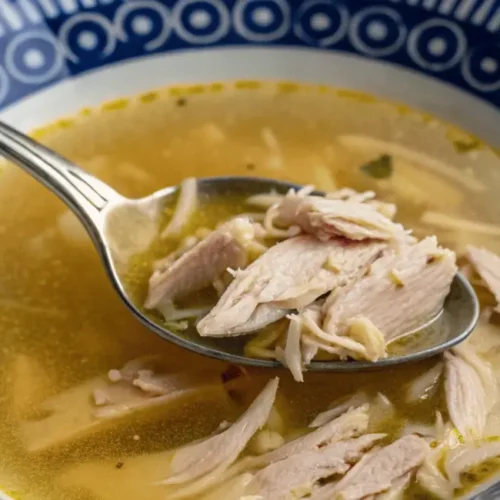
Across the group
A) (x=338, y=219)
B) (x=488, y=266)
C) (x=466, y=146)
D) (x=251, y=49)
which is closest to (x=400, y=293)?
(x=338, y=219)

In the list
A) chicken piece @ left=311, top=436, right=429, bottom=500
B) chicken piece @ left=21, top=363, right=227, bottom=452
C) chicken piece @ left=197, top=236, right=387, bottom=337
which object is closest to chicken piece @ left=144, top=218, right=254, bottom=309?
chicken piece @ left=197, top=236, right=387, bottom=337

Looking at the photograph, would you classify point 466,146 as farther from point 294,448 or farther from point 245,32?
point 294,448

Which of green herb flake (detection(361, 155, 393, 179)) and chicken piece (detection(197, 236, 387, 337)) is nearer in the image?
chicken piece (detection(197, 236, 387, 337))

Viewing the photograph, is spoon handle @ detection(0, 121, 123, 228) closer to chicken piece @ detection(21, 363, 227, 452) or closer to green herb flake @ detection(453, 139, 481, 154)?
chicken piece @ detection(21, 363, 227, 452)

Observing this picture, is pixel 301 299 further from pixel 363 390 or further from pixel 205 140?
pixel 205 140

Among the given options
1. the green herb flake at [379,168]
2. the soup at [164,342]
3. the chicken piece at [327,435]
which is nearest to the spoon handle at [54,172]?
the soup at [164,342]

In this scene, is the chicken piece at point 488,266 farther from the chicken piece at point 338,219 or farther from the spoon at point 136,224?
the chicken piece at point 338,219
